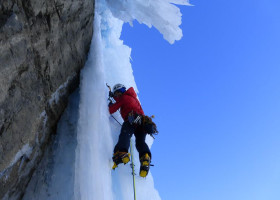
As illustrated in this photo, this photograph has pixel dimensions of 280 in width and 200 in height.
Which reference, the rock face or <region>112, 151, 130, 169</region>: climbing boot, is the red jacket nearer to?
the rock face

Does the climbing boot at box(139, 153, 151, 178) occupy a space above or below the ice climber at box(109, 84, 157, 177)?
below

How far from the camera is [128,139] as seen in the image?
12.6 ft

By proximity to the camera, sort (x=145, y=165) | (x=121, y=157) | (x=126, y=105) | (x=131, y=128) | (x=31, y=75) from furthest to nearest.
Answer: (x=126, y=105) < (x=131, y=128) < (x=145, y=165) < (x=121, y=157) < (x=31, y=75)

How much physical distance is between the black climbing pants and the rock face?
95 centimetres

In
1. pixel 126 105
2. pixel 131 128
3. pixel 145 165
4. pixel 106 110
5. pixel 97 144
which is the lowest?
pixel 145 165

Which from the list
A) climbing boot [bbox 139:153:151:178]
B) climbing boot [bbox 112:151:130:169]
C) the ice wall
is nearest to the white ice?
the ice wall

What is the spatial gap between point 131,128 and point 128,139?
0.37 metres

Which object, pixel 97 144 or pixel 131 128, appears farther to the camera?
pixel 131 128

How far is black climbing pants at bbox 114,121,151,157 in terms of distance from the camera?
3.64m

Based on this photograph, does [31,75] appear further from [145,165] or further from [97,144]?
[145,165]

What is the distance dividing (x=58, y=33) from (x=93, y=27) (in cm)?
179

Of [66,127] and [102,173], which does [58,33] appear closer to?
[66,127]

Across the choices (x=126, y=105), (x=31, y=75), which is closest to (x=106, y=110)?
(x=126, y=105)

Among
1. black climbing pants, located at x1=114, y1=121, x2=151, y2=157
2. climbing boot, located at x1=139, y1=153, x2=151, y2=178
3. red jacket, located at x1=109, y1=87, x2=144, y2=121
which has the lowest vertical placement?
climbing boot, located at x1=139, y1=153, x2=151, y2=178
